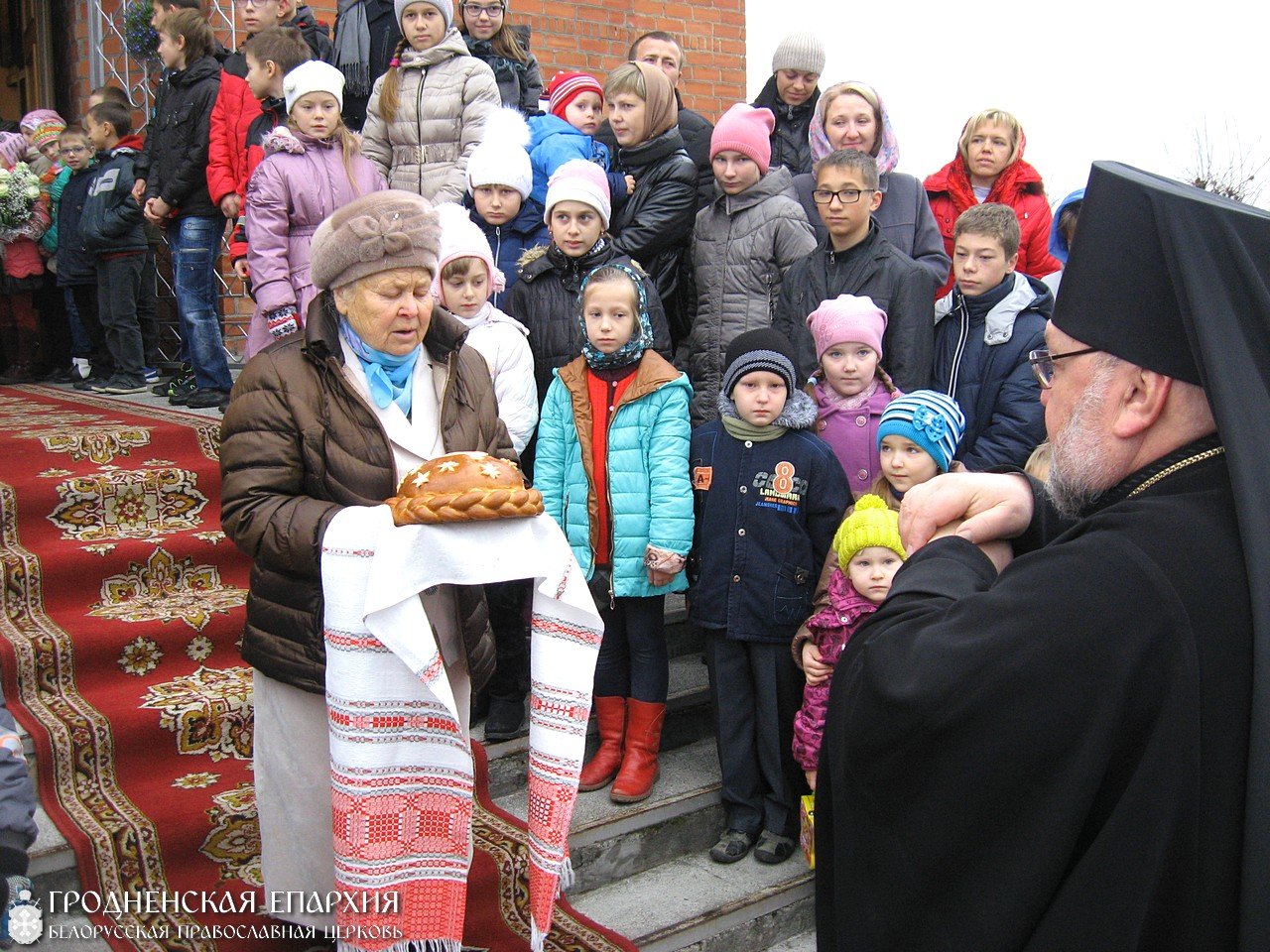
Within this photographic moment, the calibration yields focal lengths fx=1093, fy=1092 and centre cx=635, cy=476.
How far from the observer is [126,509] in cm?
476

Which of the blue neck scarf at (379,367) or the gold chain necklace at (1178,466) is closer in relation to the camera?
the gold chain necklace at (1178,466)

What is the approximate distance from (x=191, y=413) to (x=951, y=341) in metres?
3.96

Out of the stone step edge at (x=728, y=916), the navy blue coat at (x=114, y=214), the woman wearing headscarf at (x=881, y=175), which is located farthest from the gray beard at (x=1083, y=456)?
the navy blue coat at (x=114, y=214)

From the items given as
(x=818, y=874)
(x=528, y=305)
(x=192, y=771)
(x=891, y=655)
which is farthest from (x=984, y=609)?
(x=528, y=305)

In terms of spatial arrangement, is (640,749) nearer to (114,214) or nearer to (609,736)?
(609,736)

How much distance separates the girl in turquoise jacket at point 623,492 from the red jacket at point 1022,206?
2.02 meters

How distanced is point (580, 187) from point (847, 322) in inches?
50.5

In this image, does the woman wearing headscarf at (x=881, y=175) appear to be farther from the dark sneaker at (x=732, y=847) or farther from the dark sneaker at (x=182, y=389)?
the dark sneaker at (x=182, y=389)

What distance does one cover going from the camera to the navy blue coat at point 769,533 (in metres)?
4.12

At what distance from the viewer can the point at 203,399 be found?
6.20m

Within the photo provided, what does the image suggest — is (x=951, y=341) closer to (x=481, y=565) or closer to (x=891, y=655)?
(x=481, y=565)

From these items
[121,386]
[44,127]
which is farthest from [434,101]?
[44,127]

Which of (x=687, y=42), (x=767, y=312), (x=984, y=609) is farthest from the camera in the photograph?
(x=687, y=42)

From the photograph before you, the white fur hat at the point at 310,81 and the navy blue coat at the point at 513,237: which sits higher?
the white fur hat at the point at 310,81
